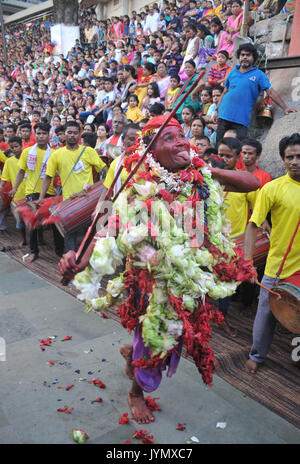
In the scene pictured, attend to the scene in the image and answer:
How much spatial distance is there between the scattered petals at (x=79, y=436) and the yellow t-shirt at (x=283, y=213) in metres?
1.88

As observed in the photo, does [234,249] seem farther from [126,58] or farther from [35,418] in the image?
[126,58]

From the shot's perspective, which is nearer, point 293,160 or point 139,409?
point 139,409

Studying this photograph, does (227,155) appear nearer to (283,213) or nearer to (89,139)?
(283,213)

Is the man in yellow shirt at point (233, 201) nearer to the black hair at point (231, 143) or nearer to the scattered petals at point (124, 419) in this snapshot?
the black hair at point (231, 143)

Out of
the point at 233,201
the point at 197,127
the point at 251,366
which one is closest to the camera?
the point at 251,366

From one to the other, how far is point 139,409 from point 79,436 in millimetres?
438

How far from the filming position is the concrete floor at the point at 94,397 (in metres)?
2.53

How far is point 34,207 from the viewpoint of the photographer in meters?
5.66

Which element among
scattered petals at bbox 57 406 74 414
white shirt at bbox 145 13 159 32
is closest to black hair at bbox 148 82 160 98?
scattered petals at bbox 57 406 74 414

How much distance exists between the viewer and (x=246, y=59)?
5324 millimetres

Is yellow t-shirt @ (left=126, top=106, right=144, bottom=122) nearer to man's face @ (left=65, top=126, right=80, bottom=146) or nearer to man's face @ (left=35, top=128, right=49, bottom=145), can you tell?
man's face @ (left=35, top=128, right=49, bottom=145)

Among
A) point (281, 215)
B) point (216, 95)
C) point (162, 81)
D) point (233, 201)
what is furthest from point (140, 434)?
point (162, 81)

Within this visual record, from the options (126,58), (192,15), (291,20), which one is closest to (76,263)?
(291,20)

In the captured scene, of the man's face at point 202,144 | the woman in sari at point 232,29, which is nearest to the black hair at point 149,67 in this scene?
the woman in sari at point 232,29
